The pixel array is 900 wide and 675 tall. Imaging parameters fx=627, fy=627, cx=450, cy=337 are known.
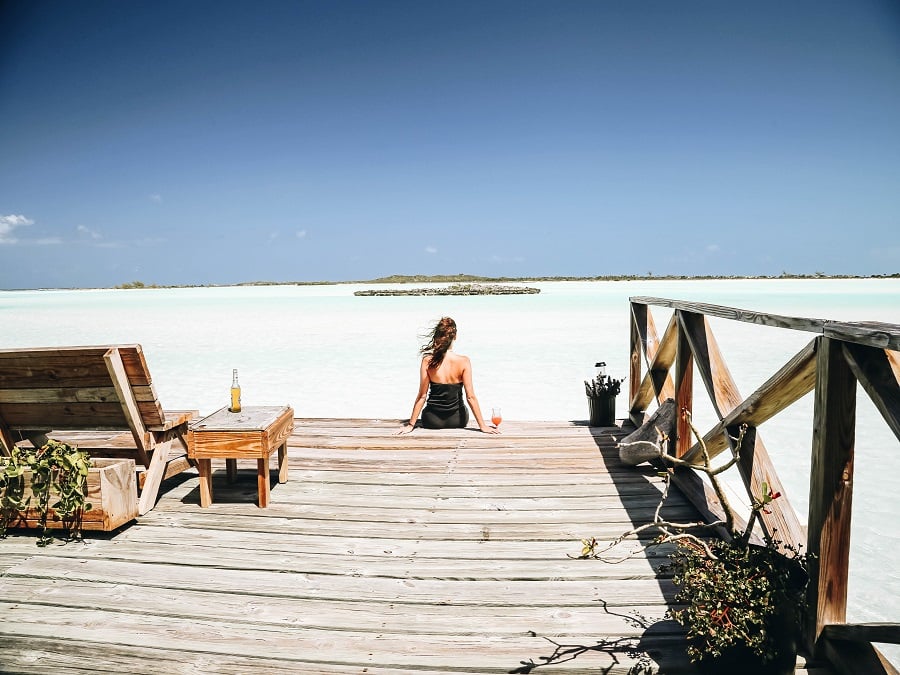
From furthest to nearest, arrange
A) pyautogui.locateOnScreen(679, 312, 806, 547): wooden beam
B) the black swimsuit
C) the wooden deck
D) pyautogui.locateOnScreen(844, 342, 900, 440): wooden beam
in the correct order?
the black swimsuit → pyautogui.locateOnScreen(679, 312, 806, 547): wooden beam → the wooden deck → pyautogui.locateOnScreen(844, 342, 900, 440): wooden beam

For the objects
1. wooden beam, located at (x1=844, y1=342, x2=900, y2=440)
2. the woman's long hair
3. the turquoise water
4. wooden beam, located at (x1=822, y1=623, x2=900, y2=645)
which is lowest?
the turquoise water

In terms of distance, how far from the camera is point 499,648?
2.29 metres

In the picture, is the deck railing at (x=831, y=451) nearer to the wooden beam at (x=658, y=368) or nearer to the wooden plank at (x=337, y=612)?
the wooden plank at (x=337, y=612)

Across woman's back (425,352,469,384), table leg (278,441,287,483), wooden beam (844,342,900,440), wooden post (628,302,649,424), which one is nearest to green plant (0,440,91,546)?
table leg (278,441,287,483)

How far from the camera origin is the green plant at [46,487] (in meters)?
3.19

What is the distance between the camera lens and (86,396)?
136 inches

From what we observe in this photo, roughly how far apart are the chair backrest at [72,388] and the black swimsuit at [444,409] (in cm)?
265

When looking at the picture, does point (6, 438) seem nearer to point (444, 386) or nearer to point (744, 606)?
point (444, 386)

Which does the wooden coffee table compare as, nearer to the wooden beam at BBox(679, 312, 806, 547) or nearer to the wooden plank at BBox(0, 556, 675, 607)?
the wooden plank at BBox(0, 556, 675, 607)

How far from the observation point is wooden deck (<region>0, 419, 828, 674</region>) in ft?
7.38

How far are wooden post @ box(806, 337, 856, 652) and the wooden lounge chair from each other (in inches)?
122

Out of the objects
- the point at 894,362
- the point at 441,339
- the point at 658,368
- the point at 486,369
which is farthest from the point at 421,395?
the point at 486,369

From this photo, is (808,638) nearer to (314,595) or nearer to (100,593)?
(314,595)

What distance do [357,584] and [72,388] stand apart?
1978 mm
